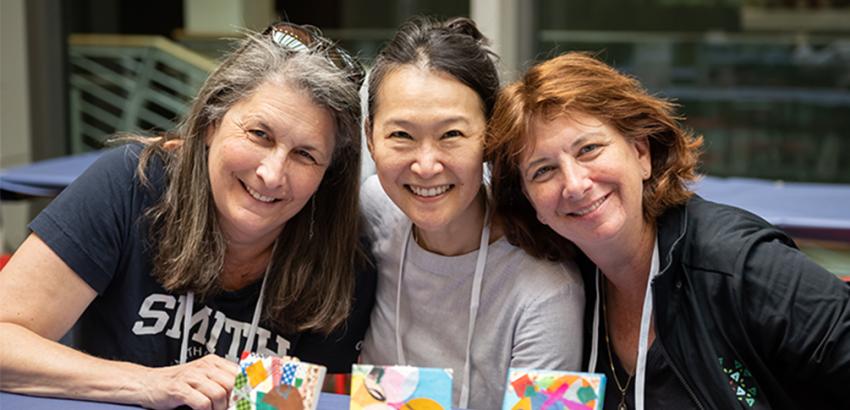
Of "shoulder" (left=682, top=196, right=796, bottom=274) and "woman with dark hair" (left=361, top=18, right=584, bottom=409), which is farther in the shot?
"woman with dark hair" (left=361, top=18, right=584, bottom=409)

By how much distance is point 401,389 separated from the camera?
4.74ft

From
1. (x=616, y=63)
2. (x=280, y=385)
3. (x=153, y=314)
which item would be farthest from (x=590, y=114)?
(x=616, y=63)

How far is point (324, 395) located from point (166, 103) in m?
4.37

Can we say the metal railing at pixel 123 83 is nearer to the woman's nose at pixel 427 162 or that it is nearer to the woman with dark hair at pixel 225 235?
the woman with dark hair at pixel 225 235

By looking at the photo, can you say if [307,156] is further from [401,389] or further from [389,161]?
[401,389]

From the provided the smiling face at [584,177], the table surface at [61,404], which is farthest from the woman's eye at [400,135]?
the table surface at [61,404]

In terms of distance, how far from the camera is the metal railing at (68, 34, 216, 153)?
5.64 meters

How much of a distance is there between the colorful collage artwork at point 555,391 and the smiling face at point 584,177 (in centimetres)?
33

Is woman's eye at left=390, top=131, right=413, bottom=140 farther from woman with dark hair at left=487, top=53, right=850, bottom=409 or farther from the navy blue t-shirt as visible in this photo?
the navy blue t-shirt

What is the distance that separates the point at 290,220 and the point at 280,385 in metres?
0.56

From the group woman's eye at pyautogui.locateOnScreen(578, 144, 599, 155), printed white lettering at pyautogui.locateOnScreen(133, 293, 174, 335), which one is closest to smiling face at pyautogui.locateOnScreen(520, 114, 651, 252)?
woman's eye at pyautogui.locateOnScreen(578, 144, 599, 155)

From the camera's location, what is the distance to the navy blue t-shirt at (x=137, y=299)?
179cm

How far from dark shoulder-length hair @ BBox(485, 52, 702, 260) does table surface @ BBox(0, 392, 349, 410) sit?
503 millimetres

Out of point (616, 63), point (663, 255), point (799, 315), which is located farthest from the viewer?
point (616, 63)
